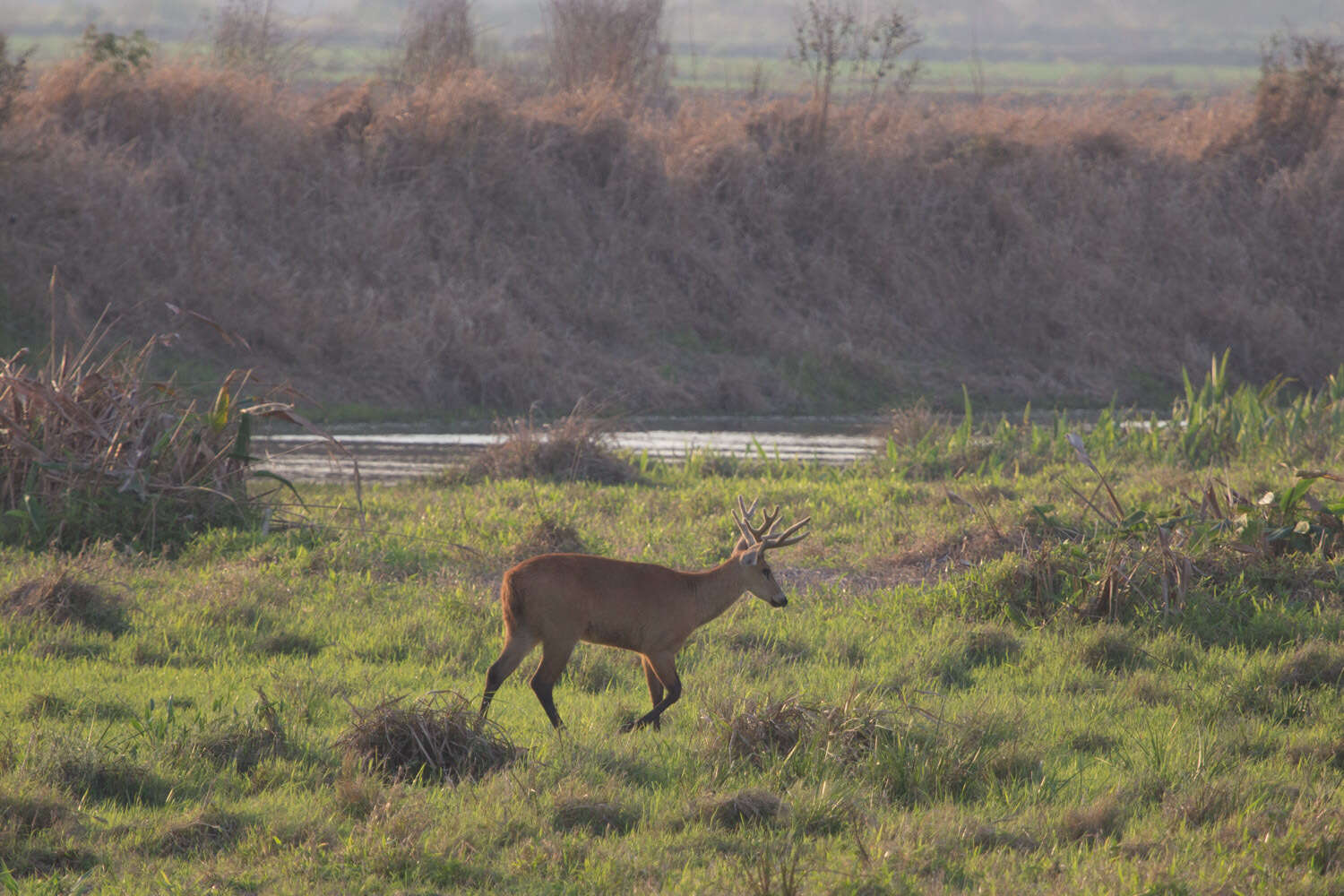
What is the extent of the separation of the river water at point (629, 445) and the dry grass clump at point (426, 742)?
9.04 meters

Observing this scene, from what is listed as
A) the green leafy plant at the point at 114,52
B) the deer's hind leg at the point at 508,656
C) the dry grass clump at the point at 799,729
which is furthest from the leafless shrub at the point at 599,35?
the dry grass clump at the point at 799,729

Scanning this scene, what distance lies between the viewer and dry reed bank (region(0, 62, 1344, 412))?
2208cm

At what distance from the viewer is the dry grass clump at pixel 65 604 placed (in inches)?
299

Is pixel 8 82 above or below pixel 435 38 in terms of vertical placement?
below

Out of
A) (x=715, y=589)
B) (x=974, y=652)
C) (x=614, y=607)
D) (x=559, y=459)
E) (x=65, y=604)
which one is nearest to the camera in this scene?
(x=614, y=607)

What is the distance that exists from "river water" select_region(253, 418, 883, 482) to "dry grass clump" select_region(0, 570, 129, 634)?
640cm

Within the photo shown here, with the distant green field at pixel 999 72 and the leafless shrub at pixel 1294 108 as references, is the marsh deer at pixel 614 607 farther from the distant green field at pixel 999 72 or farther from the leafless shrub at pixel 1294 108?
the distant green field at pixel 999 72

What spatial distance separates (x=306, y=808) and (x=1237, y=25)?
142m

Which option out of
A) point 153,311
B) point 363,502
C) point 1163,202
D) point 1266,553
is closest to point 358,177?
point 153,311

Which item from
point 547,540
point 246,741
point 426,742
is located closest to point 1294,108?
point 547,540

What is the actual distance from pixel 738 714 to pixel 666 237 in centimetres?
2185

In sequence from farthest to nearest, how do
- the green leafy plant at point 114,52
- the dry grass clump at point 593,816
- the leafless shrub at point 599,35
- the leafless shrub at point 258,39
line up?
the leafless shrub at point 599,35 → the leafless shrub at point 258,39 → the green leafy plant at point 114,52 → the dry grass clump at point 593,816

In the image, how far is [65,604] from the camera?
7621 millimetres

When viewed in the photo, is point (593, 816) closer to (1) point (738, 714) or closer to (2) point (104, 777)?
(1) point (738, 714)
